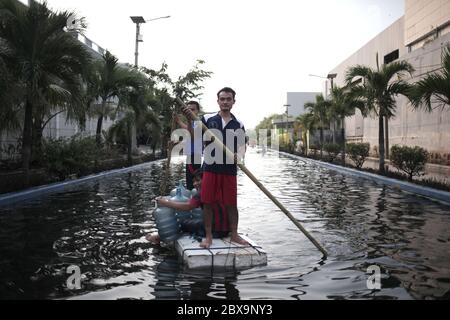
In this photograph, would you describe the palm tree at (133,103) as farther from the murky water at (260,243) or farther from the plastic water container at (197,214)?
the plastic water container at (197,214)

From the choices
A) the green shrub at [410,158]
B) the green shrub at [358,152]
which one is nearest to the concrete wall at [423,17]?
the green shrub at [358,152]

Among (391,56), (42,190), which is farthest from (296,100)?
(42,190)

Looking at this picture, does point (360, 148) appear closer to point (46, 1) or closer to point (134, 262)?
point (46, 1)

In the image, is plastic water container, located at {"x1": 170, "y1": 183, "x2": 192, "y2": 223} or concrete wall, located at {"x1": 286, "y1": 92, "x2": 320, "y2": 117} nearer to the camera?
plastic water container, located at {"x1": 170, "y1": 183, "x2": 192, "y2": 223}

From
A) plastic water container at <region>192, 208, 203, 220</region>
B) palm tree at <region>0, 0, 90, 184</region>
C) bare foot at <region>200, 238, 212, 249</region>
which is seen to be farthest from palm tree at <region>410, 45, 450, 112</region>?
palm tree at <region>0, 0, 90, 184</region>

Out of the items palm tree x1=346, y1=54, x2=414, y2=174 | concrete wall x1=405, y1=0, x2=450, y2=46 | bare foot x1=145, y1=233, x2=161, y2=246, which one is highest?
concrete wall x1=405, y1=0, x2=450, y2=46

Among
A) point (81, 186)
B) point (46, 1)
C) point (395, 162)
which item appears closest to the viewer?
point (46, 1)

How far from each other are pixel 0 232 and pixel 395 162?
1247 centimetres

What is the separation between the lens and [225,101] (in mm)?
5457

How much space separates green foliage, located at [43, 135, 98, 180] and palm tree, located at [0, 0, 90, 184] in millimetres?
1347

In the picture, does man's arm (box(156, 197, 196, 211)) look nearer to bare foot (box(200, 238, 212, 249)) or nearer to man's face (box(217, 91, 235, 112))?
bare foot (box(200, 238, 212, 249))

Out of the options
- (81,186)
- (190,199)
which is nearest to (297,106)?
(81,186)

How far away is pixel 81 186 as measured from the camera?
47.4ft

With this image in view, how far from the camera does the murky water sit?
4504 millimetres
